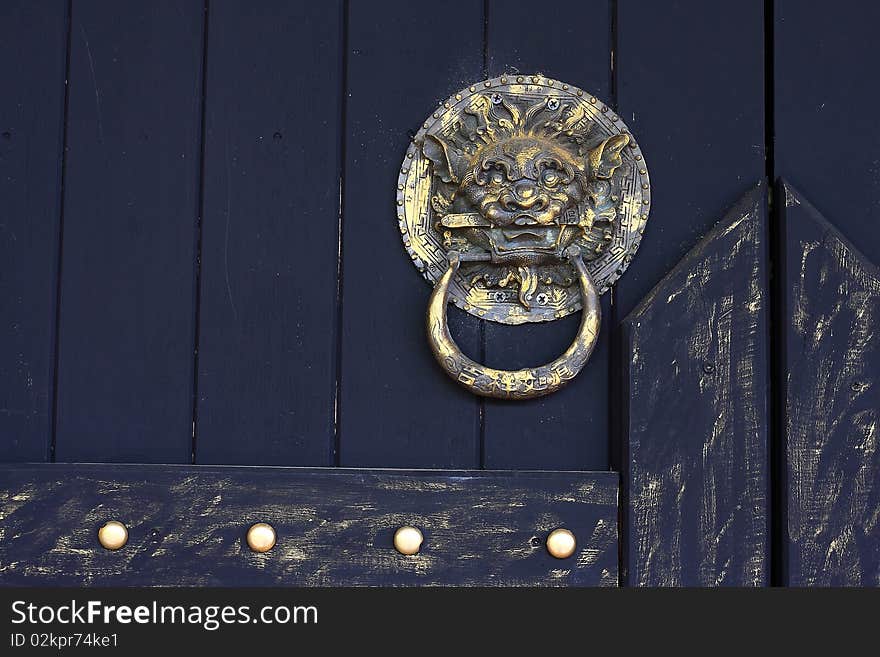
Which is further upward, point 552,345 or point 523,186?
point 523,186

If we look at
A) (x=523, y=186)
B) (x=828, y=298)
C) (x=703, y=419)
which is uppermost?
(x=523, y=186)

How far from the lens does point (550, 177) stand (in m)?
1.28

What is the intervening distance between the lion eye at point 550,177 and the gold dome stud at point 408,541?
1.20 feet

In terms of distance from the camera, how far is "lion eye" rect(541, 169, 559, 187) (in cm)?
128

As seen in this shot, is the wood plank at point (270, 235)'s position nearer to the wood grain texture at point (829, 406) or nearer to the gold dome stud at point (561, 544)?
the gold dome stud at point (561, 544)

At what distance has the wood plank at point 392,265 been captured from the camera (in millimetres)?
1285

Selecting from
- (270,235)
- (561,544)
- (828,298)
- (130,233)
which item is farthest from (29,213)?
(828,298)

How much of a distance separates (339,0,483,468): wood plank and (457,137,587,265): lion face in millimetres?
81

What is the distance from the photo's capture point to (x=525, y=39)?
1.33 m

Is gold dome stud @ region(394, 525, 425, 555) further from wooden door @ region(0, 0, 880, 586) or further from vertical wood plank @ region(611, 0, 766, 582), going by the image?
vertical wood plank @ region(611, 0, 766, 582)

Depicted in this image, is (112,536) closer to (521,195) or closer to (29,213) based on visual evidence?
(29,213)

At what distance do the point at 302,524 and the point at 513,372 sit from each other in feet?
0.84

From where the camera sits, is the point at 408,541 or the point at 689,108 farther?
the point at 689,108

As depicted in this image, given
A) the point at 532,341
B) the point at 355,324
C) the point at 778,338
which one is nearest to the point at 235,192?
the point at 355,324
